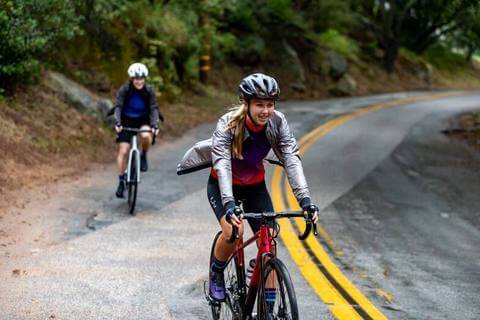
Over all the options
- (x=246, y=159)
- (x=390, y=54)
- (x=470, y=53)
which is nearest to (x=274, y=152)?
(x=246, y=159)

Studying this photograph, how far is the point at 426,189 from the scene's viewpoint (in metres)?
13.8

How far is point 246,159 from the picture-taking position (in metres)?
5.39

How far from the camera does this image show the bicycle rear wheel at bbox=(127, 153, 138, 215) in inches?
409

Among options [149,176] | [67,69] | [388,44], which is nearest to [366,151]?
[149,176]

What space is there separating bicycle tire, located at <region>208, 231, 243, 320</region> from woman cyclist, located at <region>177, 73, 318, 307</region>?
7 centimetres

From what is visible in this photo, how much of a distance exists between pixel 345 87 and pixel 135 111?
26.4 m

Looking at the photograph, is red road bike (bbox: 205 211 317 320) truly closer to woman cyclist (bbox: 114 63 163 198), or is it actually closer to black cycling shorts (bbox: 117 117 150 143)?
woman cyclist (bbox: 114 63 163 198)

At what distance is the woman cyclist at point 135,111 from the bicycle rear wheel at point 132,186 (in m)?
0.42

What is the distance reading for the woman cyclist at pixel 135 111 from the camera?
10.7 m

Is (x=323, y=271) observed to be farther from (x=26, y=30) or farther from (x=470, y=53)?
(x=470, y=53)

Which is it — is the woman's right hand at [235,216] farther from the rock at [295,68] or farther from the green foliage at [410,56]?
the green foliage at [410,56]

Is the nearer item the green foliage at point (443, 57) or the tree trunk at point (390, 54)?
the tree trunk at point (390, 54)

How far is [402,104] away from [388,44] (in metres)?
11.8

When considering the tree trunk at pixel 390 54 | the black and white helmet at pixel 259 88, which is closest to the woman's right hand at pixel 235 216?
the black and white helmet at pixel 259 88
